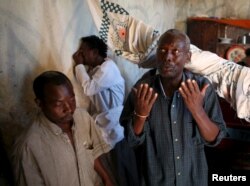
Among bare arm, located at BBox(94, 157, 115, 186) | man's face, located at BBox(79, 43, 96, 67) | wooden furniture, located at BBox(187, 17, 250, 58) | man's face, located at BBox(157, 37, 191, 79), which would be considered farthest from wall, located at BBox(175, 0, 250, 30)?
bare arm, located at BBox(94, 157, 115, 186)

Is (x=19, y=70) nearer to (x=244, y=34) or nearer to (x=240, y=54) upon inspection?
(x=240, y=54)

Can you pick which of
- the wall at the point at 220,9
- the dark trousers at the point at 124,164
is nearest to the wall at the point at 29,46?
the dark trousers at the point at 124,164

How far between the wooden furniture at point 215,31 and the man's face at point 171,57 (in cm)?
347

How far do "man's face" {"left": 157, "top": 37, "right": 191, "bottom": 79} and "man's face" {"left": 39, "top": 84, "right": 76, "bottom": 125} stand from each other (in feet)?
1.46

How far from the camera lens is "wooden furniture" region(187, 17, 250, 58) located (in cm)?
446

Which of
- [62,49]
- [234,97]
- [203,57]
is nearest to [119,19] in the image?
[62,49]

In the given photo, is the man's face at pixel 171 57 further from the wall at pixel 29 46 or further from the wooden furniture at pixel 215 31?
the wooden furniture at pixel 215 31

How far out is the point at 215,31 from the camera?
4.52 m

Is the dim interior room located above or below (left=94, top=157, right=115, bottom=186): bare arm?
above

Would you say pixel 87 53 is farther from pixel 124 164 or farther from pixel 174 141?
pixel 174 141

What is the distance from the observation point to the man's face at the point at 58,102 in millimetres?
1261

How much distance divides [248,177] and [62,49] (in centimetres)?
149

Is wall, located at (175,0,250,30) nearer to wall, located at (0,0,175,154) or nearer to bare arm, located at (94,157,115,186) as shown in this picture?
wall, located at (0,0,175,154)

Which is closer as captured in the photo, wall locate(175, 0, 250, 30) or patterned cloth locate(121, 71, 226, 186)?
patterned cloth locate(121, 71, 226, 186)
